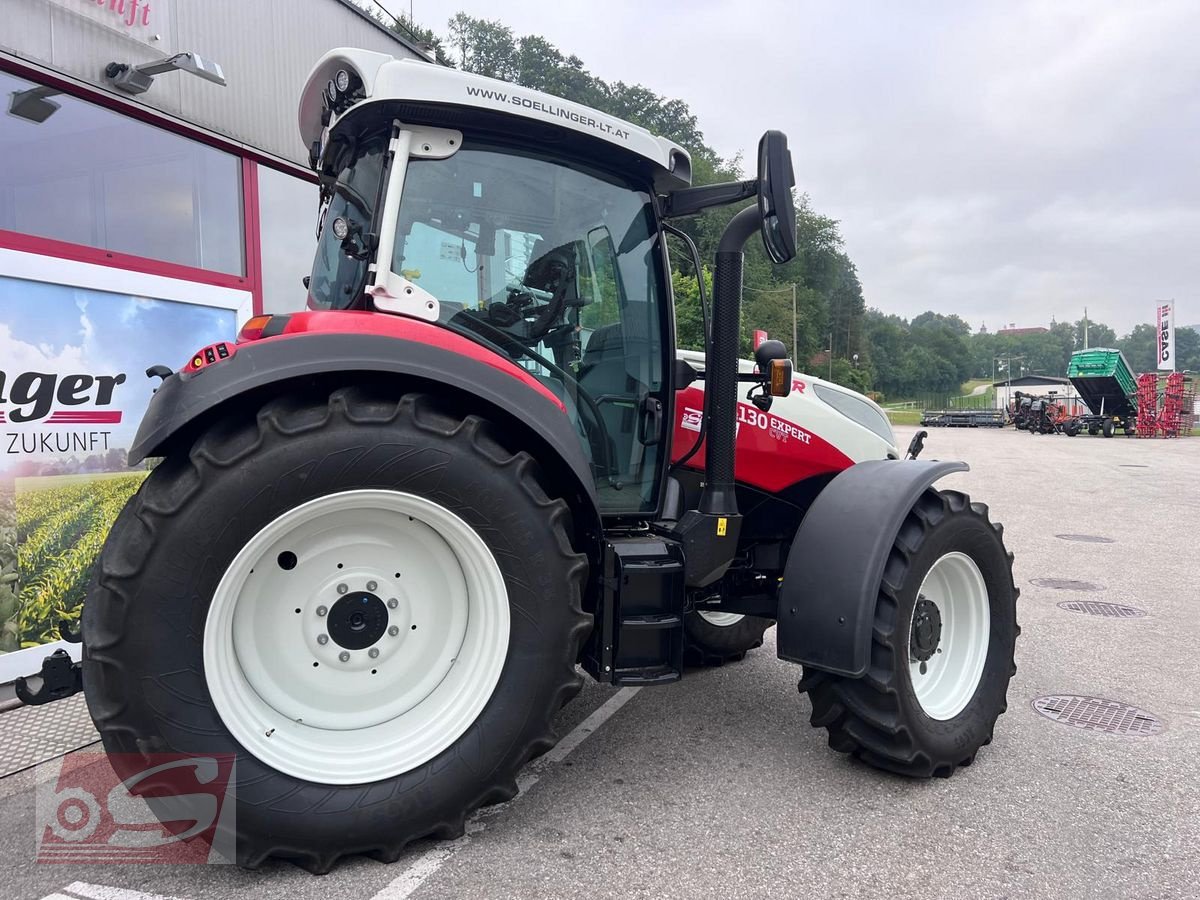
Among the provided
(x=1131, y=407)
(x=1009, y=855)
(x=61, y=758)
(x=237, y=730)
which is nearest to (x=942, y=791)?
(x=1009, y=855)

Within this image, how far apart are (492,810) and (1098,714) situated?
314 centimetres

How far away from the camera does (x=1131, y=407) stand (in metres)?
33.8

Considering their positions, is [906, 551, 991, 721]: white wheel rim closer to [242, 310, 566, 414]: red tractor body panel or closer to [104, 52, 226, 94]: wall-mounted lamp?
[242, 310, 566, 414]: red tractor body panel

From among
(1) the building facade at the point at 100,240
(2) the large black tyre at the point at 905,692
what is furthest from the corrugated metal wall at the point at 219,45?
(2) the large black tyre at the point at 905,692

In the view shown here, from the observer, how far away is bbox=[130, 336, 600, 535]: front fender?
2.36m

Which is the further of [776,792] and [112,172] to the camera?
[112,172]

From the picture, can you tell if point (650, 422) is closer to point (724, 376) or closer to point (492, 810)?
point (724, 376)

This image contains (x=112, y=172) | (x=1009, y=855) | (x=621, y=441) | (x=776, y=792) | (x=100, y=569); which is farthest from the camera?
(x=112, y=172)

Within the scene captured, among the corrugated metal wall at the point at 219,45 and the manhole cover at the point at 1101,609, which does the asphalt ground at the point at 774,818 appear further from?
the corrugated metal wall at the point at 219,45

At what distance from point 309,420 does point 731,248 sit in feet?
6.00

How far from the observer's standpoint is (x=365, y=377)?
8.43 feet

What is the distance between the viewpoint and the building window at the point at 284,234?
280 inches

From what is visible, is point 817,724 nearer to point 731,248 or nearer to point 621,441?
point 621,441

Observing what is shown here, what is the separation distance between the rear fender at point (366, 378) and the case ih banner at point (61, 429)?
2.95 m
